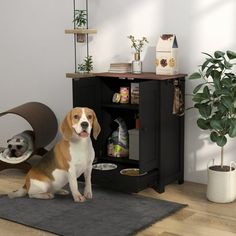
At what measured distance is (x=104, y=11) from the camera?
393 centimetres

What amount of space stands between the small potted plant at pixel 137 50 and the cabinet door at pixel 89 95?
0.29 metres

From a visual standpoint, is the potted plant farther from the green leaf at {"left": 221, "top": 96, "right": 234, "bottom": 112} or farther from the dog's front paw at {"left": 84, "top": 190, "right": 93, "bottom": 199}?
the dog's front paw at {"left": 84, "top": 190, "right": 93, "bottom": 199}

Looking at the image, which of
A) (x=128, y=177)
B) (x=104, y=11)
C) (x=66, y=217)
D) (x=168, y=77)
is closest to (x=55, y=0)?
(x=104, y=11)

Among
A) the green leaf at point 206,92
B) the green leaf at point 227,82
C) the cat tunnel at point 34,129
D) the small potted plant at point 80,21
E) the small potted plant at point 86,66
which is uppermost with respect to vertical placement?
the small potted plant at point 80,21

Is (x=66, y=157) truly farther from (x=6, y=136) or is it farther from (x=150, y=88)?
(x=6, y=136)

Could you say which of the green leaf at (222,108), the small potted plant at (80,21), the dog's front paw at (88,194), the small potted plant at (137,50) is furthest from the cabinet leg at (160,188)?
the small potted plant at (80,21)

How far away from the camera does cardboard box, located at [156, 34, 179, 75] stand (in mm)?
3420

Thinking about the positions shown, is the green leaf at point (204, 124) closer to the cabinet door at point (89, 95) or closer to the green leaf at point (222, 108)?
the green leaf at point (222, 108)

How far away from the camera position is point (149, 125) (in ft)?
10.7

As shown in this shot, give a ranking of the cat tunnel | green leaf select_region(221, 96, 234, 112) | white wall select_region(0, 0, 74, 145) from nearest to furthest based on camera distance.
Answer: green leaf select_region(221, 96, 234, 112), the cat tunnel, white wall select_region(0, 0, 74, 145)

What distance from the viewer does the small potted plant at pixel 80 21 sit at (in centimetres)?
389

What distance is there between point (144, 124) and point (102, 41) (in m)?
1.06

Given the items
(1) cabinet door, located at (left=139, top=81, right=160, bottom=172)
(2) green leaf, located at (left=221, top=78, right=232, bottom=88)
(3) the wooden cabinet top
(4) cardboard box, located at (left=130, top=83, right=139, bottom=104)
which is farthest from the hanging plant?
(2) green leaf, located at (left=221, top=78, right=232, bottom=88)

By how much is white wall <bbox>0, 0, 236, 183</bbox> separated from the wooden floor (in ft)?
1.04
